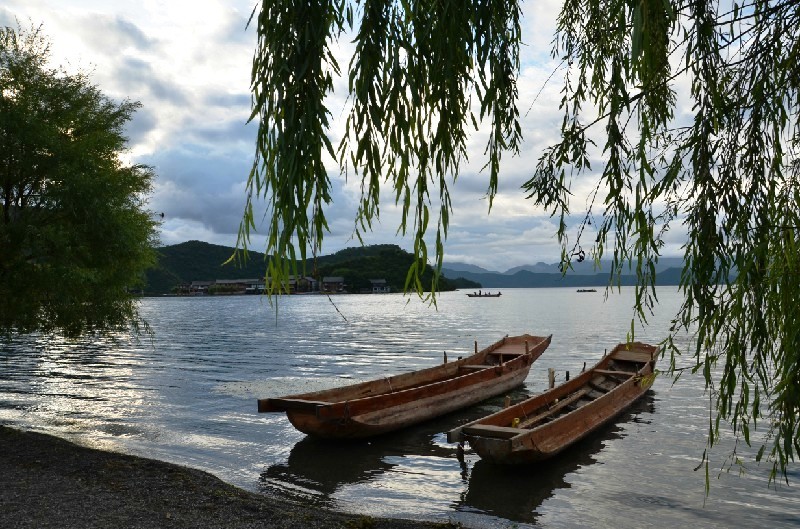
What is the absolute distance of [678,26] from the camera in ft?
15.3

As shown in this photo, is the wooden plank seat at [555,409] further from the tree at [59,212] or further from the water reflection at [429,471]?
the tree at [59,212]

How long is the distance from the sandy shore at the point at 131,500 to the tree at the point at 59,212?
3.70 metres

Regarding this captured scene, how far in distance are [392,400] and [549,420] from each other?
411 centimetres

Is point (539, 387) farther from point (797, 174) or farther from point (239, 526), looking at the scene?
point (797, 174)

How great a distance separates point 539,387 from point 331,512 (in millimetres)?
15482

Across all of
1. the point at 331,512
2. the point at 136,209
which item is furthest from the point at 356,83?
the point at 136,209

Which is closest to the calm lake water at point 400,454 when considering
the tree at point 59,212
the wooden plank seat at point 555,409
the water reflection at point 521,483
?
the water reflection at point 521,483

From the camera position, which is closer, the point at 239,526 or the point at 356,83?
the point at 356,83

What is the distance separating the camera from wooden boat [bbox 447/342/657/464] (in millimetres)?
11930

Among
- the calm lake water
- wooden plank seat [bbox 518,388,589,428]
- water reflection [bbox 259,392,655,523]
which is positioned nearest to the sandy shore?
the calm lake water

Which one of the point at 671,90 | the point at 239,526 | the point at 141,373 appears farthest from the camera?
the point at 141,373

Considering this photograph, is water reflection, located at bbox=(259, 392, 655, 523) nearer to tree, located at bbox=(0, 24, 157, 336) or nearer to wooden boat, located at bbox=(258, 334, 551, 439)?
wooden boat, located at bbox=(258, 334, 551, 439)

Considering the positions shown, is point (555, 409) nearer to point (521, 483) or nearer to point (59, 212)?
point (521, 483)

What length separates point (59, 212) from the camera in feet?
47.9
